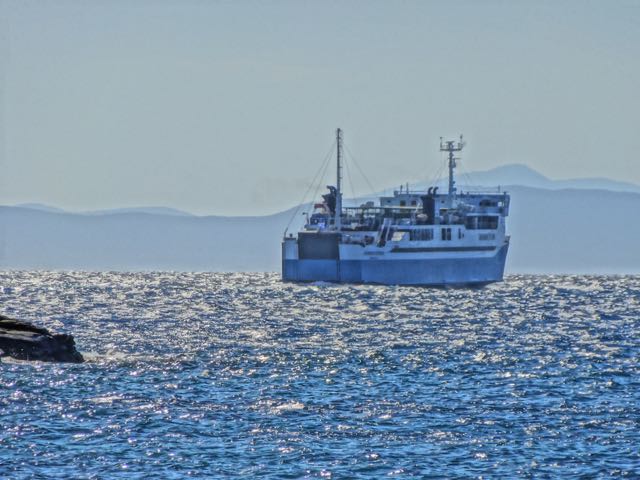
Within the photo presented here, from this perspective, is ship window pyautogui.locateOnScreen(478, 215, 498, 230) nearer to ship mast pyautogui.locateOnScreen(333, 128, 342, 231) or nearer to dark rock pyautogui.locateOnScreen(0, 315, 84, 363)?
ship mast pyautogui.locateOnScreen(333, 128, 342, 231)

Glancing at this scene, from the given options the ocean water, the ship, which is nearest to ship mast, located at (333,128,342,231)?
the ship

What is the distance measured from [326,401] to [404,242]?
97551mm

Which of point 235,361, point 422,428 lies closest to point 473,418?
point 422,428

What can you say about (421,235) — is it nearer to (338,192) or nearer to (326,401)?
(338,192)

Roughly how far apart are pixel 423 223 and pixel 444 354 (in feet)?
288

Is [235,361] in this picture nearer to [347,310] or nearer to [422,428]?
[422,428]

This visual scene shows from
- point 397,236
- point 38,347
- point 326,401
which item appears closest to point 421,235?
point 397,236

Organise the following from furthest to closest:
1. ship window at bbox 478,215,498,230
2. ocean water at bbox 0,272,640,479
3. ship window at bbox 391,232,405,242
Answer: ship window at bbox 478,215,498,230, ship window at bbox 391,232,405,242, ocean water at bbox 0,272,640,479

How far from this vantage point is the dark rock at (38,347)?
187ft

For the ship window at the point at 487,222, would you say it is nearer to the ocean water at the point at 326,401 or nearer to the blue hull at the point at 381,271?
the blue hull at the point at 381,271

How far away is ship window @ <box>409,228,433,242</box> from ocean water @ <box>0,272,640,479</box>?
5935 centimetres

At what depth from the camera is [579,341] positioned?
7331 cm

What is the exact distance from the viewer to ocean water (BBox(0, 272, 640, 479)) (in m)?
37.2

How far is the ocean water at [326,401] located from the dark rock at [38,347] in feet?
3.54
